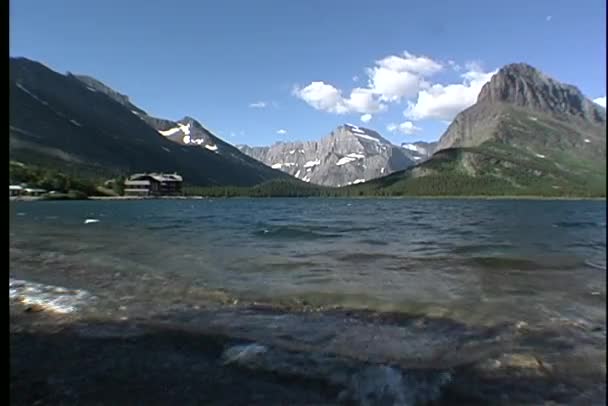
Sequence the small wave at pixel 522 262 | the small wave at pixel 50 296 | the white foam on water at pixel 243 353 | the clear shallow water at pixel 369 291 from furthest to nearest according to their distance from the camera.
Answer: the small wave at pixel 522 262
the small wave at pixel 50 296
the clear shallow water at pixel 369 291
the white foam on water at pixel 243 353

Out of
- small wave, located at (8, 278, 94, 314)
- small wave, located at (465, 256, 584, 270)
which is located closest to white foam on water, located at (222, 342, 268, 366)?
small wave, located at (8, 278, 94, 314)

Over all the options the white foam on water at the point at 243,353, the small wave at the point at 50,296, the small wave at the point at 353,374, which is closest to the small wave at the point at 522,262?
the small wave at the point at 353,374

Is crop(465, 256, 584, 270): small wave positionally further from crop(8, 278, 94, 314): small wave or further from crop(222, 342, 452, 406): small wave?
crop(8, 278, 94, 314): small wave

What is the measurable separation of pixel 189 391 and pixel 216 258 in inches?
516

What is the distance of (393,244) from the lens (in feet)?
78.7

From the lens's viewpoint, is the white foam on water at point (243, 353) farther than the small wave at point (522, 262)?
No

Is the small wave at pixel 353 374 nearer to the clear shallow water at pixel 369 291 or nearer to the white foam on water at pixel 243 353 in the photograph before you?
the white foam on water at pixel 243 353

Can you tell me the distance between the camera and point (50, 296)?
372 inches

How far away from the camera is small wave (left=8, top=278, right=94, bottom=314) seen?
8.54 meters

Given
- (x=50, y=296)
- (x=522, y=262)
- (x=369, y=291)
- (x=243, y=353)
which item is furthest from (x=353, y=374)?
(x=522, y=262)

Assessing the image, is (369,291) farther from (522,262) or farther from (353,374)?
(522,262)

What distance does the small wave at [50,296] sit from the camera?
8.54 metres

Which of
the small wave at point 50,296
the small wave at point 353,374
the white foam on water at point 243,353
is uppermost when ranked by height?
the small wave at point 353,374

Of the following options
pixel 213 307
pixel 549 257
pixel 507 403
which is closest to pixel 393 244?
pixel 549 257
